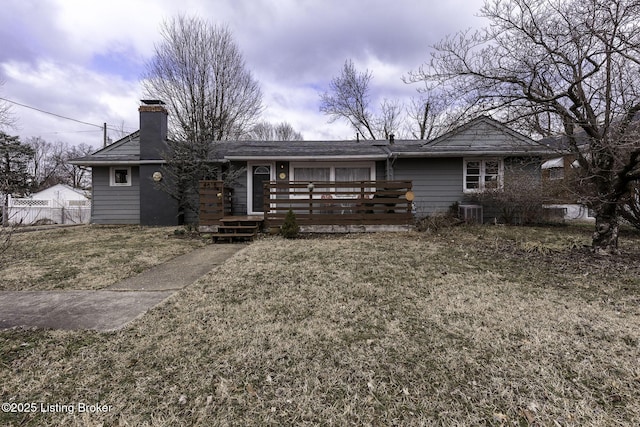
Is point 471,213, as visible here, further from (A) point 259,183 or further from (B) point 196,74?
(B) point 196,74

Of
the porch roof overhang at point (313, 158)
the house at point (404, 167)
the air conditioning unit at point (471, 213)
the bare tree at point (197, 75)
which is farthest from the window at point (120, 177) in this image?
the air conditioning unit at point (471, 213)

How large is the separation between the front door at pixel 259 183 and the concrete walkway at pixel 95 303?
6148 mm

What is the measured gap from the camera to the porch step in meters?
8.19

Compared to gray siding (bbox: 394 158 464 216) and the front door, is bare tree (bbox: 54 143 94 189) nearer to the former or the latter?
the front door

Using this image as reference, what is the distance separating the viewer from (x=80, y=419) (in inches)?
66.5

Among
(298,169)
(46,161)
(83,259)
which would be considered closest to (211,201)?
(298,169)

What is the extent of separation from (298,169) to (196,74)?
9.33m

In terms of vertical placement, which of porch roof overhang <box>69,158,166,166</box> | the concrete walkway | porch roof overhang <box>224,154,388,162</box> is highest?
porch roof overhang <box>69,158,166,166</box>

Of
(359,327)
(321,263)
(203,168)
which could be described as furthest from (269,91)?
(359,327)

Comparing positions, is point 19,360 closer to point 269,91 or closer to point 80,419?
point 80,419

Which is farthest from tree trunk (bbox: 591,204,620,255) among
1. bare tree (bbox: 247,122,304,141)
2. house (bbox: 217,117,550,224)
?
bare tree (bbox: 247,122,304,141)

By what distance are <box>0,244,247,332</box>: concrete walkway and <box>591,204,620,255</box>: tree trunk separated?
7.53 m

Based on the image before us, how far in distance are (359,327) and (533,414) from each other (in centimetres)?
139

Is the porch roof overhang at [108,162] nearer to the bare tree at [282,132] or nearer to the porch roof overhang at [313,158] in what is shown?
the porch roof overhang at [313,158]
